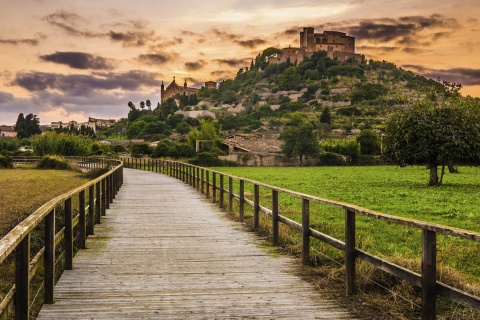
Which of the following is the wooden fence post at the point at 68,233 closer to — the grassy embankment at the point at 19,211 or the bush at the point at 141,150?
the grassy embankment at the point at 19,211

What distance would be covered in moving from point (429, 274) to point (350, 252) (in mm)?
1637

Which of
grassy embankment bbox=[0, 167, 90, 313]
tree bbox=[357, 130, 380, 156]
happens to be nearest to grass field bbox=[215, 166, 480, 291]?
grassy embankment bbox=[0, 167, 90, 313]

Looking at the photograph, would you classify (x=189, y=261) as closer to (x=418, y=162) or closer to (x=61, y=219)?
(x=61, y=219)

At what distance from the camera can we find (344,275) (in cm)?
682

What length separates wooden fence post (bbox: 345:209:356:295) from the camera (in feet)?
20.3

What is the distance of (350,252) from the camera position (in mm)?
6238

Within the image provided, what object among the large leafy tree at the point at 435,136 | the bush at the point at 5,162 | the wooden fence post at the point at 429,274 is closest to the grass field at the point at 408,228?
the wooden fence post at the point at 429,274

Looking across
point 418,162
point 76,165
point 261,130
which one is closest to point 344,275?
point 418,162

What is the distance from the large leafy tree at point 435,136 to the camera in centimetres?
2766

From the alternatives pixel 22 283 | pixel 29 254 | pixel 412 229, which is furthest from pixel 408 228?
pixel 22 283

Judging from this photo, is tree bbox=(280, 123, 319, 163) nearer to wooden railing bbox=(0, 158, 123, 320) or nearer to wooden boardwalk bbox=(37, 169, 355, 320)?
wooden boardwalk bbox=(37, 169, 355, 320)

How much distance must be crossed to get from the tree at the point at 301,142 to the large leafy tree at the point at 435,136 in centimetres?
4021

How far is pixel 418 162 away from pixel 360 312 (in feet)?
81.4

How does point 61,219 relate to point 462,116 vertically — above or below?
below
